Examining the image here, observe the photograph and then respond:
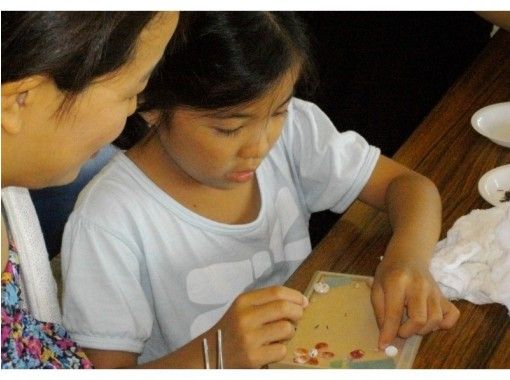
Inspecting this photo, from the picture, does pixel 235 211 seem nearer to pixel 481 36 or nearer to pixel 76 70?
pixel 76 70

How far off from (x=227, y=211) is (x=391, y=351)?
0.28 m

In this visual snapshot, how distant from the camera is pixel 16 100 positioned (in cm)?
56

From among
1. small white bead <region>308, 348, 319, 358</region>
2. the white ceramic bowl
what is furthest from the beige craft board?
the white ceramic bowl

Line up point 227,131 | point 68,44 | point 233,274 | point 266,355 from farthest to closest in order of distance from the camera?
point 233,274 < point 227,131 < point 266,355 < point 68,44

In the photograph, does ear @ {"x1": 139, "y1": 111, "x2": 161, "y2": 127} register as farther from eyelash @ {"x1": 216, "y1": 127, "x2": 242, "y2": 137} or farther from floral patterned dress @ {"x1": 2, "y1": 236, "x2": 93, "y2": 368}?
floral patterned dress @ {"x1": 2, "y1": 236, "x2": 93, "y2": 368}

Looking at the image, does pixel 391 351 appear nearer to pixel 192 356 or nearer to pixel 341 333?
pixel 341 333

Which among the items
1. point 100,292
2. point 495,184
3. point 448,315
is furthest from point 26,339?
point 495,184

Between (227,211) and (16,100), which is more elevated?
(16,100)

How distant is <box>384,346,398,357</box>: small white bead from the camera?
2.27ft

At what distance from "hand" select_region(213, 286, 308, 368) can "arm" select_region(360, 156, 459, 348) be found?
7cm

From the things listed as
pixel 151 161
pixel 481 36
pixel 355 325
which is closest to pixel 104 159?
pixel 151 161

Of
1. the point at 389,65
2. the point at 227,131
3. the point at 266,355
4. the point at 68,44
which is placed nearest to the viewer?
the point at 68,44

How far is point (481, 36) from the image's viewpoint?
4.87 ft
